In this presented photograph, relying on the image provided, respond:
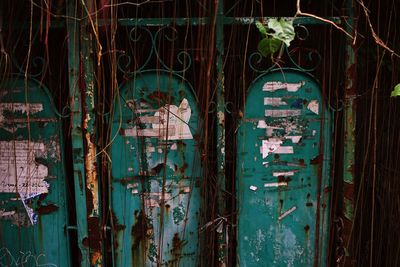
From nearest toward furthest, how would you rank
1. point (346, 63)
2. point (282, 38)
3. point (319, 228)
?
point (282, 38)
point (346, 63)
point (319, 228)

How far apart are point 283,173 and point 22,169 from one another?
181 cm

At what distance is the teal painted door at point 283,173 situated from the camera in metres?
3.04

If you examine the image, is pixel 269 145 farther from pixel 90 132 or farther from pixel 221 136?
pixel 90 132

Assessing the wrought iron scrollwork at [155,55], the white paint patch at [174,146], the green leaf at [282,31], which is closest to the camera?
the green leaf at [282,31]

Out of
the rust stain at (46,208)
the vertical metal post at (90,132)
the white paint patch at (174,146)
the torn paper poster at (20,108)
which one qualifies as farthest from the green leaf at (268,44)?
the rust stain at (46,208)

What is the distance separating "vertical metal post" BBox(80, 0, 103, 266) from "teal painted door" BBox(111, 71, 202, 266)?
0.15m

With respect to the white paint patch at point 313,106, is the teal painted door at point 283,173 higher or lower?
lower

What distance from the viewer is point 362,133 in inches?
129

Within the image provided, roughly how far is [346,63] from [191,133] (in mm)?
1123

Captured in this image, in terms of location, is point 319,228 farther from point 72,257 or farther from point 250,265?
point 72,257

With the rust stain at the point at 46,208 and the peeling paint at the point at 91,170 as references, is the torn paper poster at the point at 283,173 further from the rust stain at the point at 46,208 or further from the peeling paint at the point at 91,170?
the rust stain at the point at 46,208

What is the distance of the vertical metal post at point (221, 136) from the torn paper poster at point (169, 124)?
22 cm

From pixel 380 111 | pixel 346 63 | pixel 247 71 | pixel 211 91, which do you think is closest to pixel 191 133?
pixel 211 91

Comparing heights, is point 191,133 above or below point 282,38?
below
